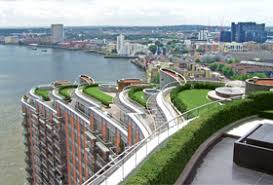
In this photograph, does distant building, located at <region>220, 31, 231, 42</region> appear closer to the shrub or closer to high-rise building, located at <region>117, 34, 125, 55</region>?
high-rise building, located at <region>117, 34, 125, 55</region>

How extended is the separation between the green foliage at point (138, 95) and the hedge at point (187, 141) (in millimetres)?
4759

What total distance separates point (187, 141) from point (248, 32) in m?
122

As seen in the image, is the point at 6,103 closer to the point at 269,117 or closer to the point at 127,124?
the point at 127,124

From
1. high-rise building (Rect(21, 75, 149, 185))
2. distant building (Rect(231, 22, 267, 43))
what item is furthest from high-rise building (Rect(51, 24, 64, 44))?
high-rise building (Rect(21, 75, 149, 185))

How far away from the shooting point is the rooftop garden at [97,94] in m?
14.9

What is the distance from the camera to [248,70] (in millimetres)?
57969

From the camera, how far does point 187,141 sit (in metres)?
6.27

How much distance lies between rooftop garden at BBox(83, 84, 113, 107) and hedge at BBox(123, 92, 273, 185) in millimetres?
6784

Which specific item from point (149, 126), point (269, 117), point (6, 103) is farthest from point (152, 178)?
point (6, 103)

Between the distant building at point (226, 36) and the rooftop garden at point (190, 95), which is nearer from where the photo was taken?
the rooftop garden at point (190, 95)

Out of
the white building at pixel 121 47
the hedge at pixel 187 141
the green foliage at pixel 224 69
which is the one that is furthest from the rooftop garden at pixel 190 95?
the white building at pixel 121 47

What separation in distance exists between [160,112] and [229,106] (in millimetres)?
3072

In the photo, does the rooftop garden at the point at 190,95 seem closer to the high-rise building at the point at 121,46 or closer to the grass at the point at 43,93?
the grass at the point at 43,93

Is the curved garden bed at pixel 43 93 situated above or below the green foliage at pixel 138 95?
below
